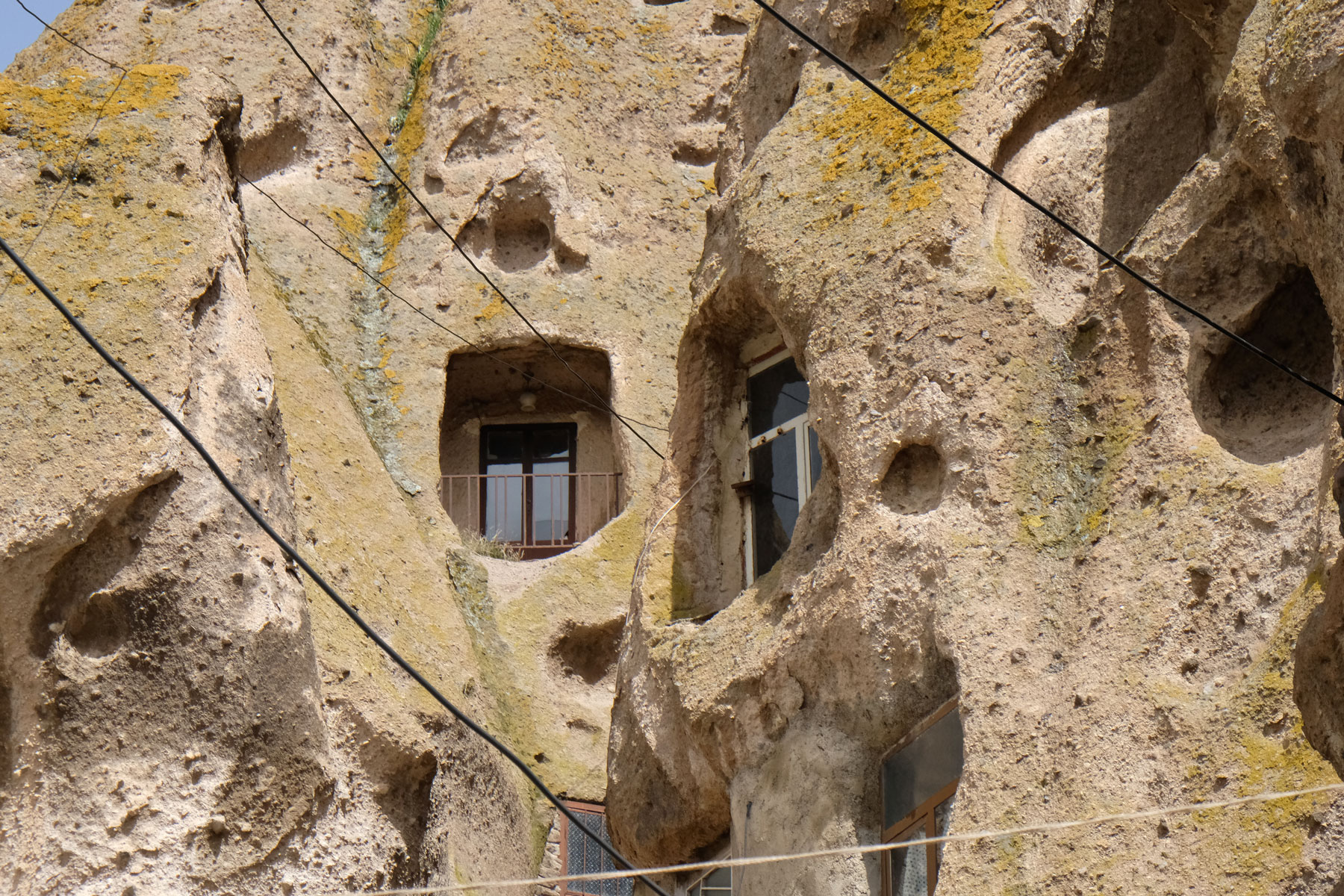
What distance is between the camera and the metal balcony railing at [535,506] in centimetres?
1495

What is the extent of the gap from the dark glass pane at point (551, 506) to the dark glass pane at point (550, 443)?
0.32 meters

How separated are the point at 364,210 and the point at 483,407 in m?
1.96

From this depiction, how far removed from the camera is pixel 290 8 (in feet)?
56.1

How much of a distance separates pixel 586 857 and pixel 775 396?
3727mm

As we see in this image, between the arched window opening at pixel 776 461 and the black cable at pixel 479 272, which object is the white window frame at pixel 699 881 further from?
the black cable at pixel 479 272

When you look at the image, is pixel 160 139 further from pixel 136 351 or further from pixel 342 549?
pixel 342 549

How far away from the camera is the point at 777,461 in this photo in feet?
33.9

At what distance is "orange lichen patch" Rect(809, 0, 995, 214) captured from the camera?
30.9 feet

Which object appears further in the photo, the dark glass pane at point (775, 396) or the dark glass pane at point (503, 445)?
the dark glass pane at point (503, 445)

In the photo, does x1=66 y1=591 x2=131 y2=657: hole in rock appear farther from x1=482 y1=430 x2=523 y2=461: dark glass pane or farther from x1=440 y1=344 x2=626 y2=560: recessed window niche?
Result: x1=482 y1=430 x2=523 y2=461: dark glass pane

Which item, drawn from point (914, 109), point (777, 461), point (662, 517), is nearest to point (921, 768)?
point (777, 461)

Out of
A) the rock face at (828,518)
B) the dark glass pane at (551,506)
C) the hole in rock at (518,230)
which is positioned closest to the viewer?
the rock face at (828,518)

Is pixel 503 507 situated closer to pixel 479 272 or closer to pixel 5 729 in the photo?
pixel 479 272

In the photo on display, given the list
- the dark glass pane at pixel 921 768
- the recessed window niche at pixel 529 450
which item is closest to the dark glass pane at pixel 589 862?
the recessed window niche at pixel 529 450
